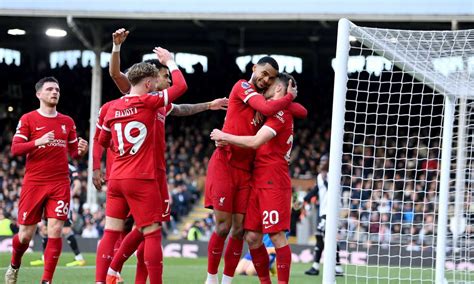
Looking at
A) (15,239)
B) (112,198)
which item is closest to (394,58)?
(112,198)

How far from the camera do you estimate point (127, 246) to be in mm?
8508

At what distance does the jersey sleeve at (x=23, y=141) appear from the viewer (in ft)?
31.1

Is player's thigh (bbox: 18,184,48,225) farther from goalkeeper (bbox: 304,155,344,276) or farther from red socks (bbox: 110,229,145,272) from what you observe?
goalkeeper (bbox: 304,155,344,276)

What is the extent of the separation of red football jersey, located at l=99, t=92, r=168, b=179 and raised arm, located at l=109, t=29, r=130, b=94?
2.27 feet

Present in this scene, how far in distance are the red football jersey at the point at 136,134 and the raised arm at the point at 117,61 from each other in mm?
691

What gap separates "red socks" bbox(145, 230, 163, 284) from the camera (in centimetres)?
790

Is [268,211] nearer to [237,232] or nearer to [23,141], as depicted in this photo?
[237,232]

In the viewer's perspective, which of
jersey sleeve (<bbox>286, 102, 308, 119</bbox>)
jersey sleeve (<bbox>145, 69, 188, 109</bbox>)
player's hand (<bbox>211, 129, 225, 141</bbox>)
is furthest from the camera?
jersey sleeve (<bbox>286, 102, 308, 119</bbox>)

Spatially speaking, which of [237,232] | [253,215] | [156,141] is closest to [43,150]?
[156,141]

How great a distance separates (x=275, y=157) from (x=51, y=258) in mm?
2541

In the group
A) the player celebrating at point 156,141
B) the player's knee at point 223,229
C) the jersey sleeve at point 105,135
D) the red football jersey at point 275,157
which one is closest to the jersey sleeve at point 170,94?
the jersey sleeve at point 105,135

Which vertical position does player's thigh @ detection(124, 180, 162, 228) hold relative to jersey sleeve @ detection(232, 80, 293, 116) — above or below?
below

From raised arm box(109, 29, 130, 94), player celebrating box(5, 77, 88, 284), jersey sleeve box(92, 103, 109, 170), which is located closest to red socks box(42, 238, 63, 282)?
player celebrating box(5, 77, 88, 284)

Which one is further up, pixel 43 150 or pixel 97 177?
pixel 43 150
